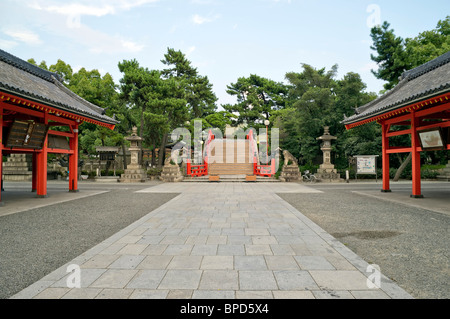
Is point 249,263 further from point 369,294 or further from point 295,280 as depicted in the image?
point 369,294

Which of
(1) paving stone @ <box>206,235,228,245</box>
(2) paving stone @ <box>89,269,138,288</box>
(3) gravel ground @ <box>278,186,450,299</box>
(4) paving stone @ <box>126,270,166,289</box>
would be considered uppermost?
(4) paving stone @ <box>126,270,166,289</box>

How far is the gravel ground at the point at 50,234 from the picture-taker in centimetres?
319

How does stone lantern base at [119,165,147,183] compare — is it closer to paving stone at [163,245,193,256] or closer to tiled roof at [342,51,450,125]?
tiled roof at [342,51,450,125]

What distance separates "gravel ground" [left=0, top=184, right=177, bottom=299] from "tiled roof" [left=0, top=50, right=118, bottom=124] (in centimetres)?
329

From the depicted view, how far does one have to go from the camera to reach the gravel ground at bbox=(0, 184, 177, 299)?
3193mm

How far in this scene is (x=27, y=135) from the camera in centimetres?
869

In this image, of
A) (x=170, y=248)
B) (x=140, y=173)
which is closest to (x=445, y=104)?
(x=170, y=248)

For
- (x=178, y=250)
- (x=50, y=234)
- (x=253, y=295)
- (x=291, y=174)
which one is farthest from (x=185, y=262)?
(x=291, y=174)

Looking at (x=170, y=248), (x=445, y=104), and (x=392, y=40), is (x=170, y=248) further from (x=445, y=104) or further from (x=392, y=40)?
(x=392, y=40)

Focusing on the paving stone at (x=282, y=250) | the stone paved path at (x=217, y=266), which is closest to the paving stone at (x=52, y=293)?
the stone paved path at (x=217, y=266)

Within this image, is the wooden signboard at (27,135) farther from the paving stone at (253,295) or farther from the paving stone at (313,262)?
the paving stone at (313,262)

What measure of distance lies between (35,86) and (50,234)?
778 centimetres

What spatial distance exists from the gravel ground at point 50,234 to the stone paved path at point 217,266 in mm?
279

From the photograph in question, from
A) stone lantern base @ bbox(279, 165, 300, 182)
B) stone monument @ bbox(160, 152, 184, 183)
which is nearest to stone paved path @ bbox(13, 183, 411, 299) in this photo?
stone monument @ bbox(160, 152, 184, 183)
